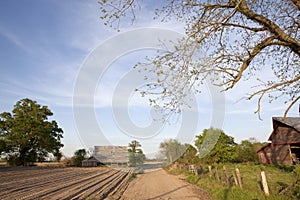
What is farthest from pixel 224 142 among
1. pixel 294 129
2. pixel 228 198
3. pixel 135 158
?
pixel 135 158

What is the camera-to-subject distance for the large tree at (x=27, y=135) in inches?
1569

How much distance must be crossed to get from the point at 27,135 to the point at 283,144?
132ft

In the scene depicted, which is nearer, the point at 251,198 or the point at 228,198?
the point at 251,198

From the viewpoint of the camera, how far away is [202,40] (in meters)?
5.48

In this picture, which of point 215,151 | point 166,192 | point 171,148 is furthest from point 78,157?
point 166,192

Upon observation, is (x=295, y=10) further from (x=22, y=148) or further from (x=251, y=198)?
(x=22, y=148)

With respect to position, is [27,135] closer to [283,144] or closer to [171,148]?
[171,148]

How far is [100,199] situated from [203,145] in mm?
29649

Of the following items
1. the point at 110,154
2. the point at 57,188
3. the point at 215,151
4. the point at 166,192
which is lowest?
the point at 166,192

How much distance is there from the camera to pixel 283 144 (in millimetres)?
25891

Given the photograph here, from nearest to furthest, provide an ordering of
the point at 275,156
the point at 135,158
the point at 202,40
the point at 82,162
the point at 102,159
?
the point at 202,40 → the point at 275,156 → the point at 82,162 → the point at 102,159 → the point at 135,158

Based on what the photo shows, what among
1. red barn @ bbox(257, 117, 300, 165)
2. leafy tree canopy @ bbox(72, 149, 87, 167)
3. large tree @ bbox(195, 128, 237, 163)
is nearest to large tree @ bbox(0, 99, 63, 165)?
leafy tree canopy @ bbox(72, 149, 87, 167)

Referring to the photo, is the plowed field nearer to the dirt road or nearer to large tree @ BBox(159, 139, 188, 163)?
the dirt road

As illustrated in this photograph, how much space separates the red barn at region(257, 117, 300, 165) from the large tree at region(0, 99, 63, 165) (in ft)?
123
